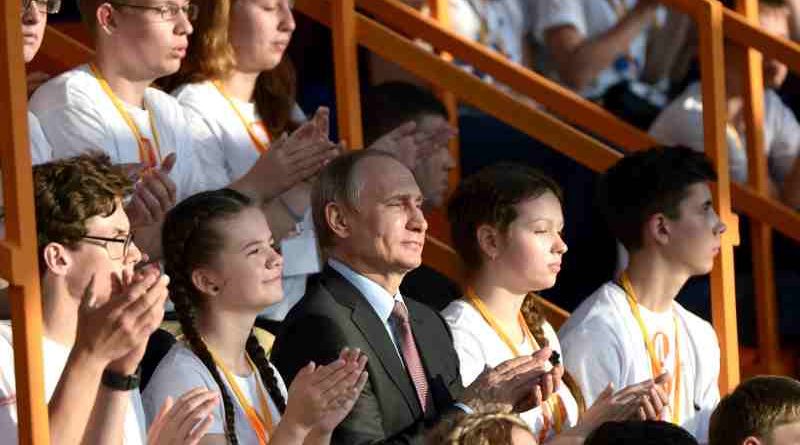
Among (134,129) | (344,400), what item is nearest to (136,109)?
(134,129)

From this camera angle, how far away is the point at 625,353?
5766mm

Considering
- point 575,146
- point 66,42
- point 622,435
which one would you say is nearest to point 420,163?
point 575,146

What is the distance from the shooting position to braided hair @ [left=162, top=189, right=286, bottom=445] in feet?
15.8

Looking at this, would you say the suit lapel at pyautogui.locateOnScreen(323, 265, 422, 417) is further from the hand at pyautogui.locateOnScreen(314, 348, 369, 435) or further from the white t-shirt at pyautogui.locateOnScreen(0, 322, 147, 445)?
the white t-shirt at pyautogui.locateOnScreen(0, 322, 147, 445)

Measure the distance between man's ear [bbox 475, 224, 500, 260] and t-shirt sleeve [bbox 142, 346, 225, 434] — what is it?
1102 mm

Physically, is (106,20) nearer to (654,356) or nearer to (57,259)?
(57,259)

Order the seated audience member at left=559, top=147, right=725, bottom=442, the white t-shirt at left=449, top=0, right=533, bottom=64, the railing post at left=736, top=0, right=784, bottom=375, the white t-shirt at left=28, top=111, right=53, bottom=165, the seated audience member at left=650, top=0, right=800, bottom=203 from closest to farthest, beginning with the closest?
1. the white t-shirt at left=28, top=111, right=53, bottom=165
2. the seated audience member at left=559, top=147, right=725, bottom=442
3. the railing post at left=736, top=0, right=784, bottom=375
4. the seated audience member at left=650, top=0, right=800, bottom=203
5. the white t-shirt at left=449, top=0, right=533, bottom=64

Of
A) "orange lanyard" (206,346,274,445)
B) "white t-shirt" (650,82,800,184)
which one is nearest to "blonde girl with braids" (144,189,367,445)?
"orange lanyard" (206,346,274,445)

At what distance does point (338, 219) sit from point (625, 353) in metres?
1.04

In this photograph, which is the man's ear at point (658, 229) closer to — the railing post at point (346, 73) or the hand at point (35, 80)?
the railing post at point (346, 73)

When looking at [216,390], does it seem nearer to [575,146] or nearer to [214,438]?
[214,438]

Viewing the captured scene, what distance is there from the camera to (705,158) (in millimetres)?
6133

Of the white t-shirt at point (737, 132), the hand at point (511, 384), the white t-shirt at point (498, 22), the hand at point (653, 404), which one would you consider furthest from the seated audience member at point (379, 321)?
the white t-shirt at point (498, 22)

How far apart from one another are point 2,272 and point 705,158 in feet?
8.94
